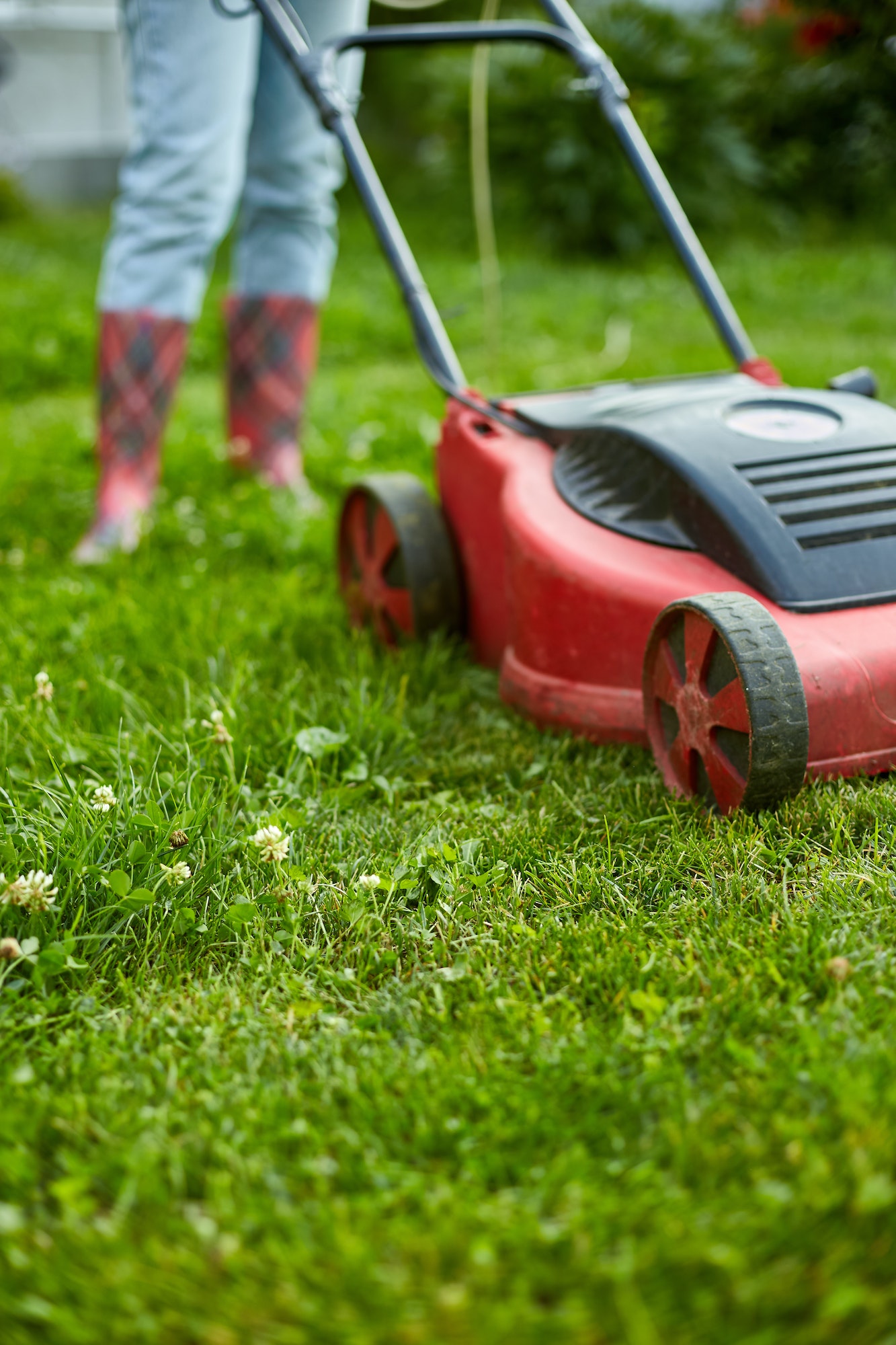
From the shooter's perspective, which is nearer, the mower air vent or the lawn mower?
the lawn mower

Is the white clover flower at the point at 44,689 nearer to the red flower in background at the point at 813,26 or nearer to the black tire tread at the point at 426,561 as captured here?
the black tire tread at the point at 426,561

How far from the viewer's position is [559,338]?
434 cm

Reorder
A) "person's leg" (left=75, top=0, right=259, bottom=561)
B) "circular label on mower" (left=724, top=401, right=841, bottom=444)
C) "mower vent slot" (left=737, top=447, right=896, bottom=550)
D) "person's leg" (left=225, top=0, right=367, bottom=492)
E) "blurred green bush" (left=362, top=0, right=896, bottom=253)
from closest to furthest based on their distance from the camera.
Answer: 1. "mower vent slot" (left=737, top=447, right=896, bottom=550)
2. "circular label on mower" (left=724, top=401, right=841, bottom=444)
3. "person's leg" (left=75, top=0, right=259, bottom=561)
4. "person's leg" (left=225, top=0, right=367, bottom=492)
5. "blurred green bush" (left=362, top=0, right=896, bottom=253)

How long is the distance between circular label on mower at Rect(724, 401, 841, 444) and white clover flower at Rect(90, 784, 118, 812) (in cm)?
81

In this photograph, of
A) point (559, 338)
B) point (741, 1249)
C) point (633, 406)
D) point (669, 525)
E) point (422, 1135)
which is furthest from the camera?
point (559, 338)

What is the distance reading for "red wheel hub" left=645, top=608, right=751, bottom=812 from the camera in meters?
1.31

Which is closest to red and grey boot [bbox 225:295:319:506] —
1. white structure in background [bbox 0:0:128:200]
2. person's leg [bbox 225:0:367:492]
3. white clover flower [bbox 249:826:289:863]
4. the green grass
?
person's leg [bbox 225:0:367:492]

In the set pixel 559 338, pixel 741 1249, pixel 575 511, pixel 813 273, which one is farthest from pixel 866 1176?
pixel 813 273

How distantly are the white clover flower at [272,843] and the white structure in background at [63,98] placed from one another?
7018 mm

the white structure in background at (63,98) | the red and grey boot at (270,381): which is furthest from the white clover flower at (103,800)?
the white structure in background at (63,98)

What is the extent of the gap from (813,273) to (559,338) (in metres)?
1.42

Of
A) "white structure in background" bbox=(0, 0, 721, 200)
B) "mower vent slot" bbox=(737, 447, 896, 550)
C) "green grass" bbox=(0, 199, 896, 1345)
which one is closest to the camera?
"green grass" bbox=(0, 199, 896, 1345)

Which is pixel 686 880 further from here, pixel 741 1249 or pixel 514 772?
pixel 741 1249

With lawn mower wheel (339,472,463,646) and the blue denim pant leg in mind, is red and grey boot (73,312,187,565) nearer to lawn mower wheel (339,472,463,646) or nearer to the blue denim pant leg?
the blue denim pant leg
